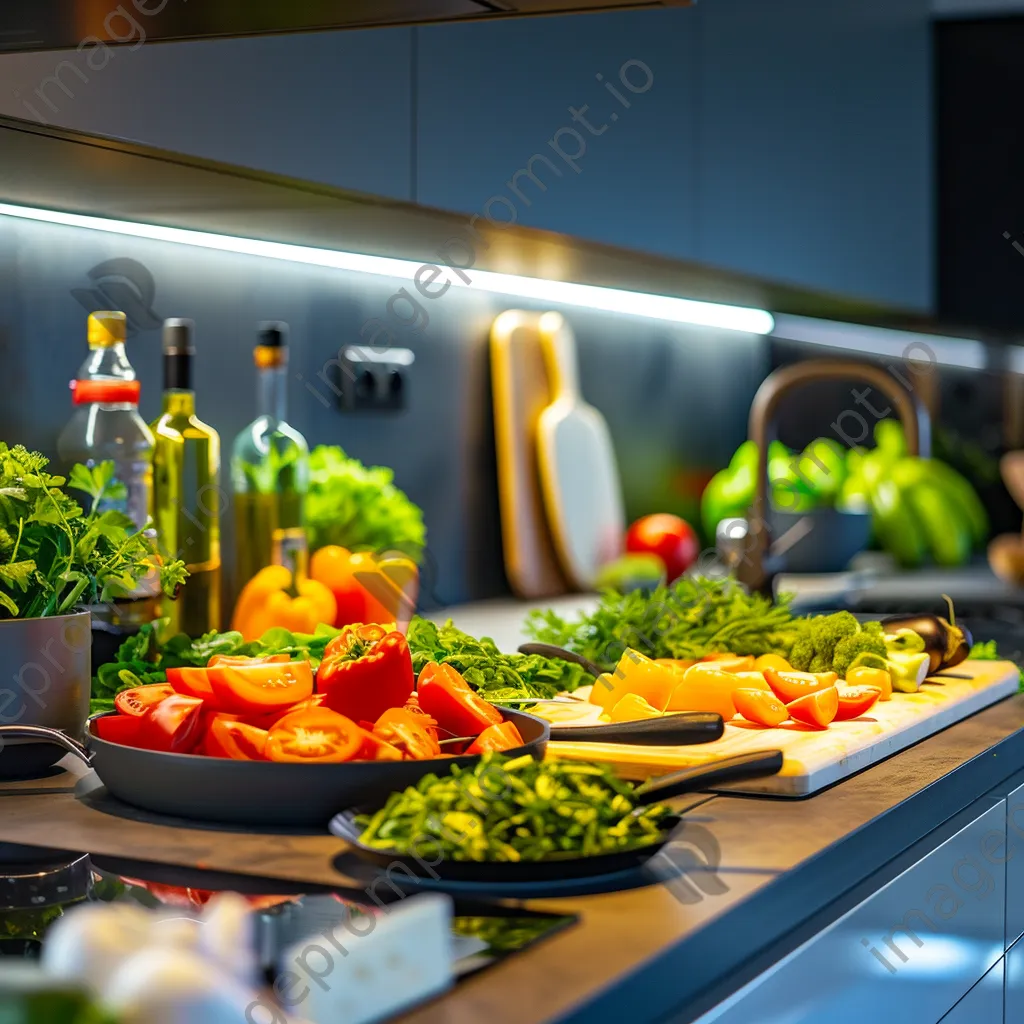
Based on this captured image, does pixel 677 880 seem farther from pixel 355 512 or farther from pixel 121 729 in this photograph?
pixel 355 512

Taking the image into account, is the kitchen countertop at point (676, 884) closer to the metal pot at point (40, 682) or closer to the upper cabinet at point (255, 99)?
the metal pot at point (40, 682)

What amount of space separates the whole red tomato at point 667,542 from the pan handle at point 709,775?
1678mm

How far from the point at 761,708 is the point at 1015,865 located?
313 millimetres

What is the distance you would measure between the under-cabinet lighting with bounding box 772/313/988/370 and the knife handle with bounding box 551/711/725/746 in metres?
2.31

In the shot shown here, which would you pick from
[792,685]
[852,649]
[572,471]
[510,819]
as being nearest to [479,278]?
[572,471]

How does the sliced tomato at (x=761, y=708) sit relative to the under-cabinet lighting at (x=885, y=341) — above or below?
below

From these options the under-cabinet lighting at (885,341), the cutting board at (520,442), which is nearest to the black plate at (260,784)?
the cutting board at (520,442)

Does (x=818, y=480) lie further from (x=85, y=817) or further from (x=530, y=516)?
(x=85, y=817)

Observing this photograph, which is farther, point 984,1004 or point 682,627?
point 682,627

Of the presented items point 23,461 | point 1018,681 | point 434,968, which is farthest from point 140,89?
point 1018,681

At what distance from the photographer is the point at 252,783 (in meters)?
0.94

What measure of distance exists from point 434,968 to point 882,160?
270 centimetres

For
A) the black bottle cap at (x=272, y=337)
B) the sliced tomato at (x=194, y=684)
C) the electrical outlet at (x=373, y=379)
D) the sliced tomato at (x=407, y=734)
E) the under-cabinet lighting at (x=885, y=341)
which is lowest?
the sliced tomato at (x=407, y=734)

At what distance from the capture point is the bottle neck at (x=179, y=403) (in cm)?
156
